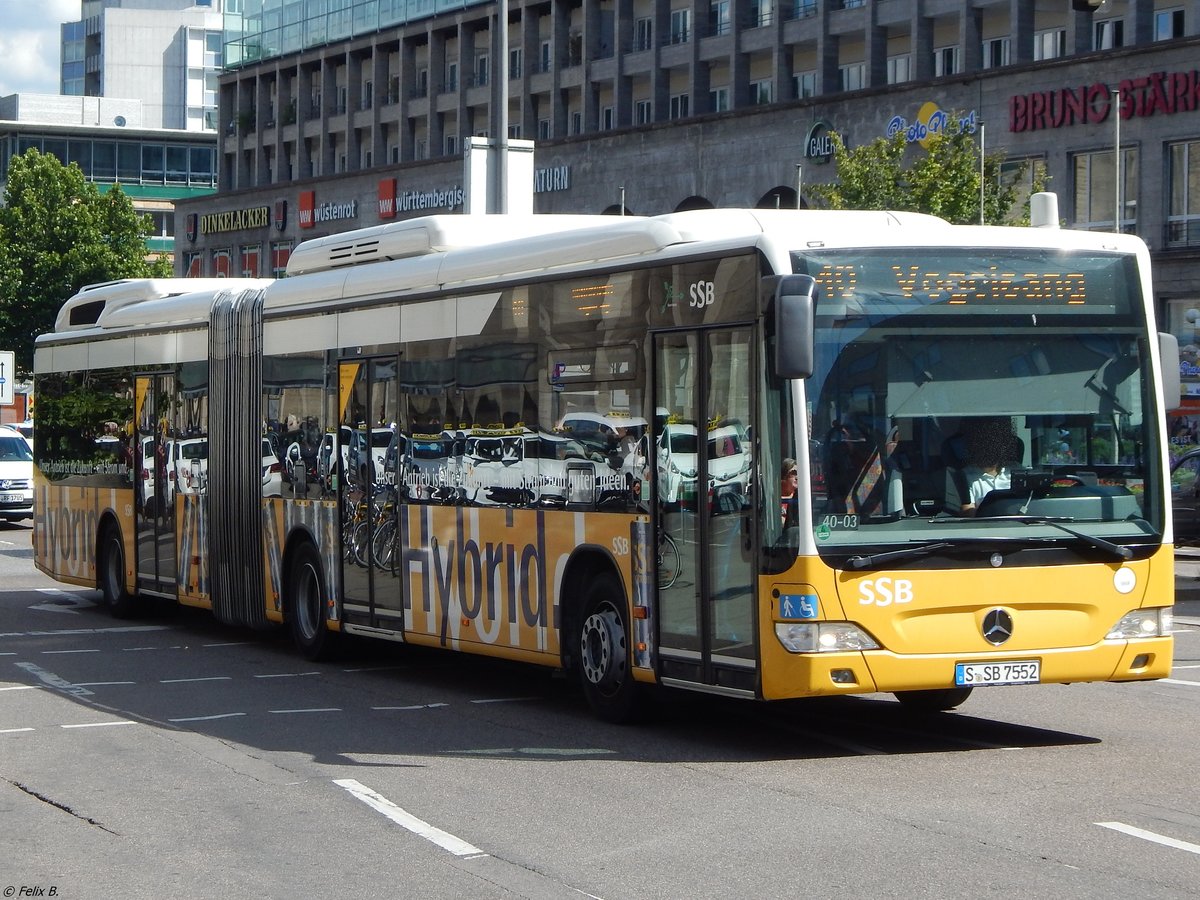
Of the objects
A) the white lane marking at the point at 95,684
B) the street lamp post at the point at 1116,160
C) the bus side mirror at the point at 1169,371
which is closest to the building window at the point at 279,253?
the street lamp post at the point at 1116,160

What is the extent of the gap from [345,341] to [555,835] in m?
7.36

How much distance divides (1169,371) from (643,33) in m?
49.7

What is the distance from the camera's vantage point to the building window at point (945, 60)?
158ft

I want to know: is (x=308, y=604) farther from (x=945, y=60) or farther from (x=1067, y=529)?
(x=945, y=60)

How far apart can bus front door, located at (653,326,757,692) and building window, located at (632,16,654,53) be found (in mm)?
48977

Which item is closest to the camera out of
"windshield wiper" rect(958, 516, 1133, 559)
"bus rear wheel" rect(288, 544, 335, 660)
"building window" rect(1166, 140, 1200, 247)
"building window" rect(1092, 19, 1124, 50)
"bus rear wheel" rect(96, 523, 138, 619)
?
"windshield wiper" rect(958, 516, 1133, 559)

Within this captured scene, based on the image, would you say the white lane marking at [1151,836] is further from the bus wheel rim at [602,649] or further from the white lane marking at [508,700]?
the white lane marking at [508,700]

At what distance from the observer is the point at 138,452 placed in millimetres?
18922

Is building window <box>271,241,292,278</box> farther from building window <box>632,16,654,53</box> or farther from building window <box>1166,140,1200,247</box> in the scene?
building window <box>1166,140,1200,247</box>

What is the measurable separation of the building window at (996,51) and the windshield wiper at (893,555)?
3915 centimetres

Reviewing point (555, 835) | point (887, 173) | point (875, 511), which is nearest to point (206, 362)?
point (875, 511)

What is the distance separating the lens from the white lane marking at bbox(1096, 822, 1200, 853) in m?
7.67

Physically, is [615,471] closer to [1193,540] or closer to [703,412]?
[703,412]

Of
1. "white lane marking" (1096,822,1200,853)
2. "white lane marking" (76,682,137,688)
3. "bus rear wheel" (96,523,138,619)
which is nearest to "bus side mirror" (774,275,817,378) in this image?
"white lane marking" (1096,822,1200,853)
